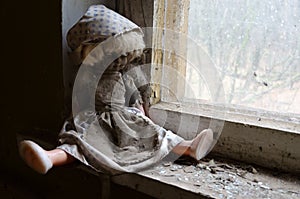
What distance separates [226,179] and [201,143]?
87mm

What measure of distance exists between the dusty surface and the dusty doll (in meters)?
0.03

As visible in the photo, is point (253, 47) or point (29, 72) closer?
point (253, 47)

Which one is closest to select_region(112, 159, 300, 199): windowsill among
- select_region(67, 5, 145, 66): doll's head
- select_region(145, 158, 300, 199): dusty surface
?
select_region(145, 158, 300, 199): dusty surface

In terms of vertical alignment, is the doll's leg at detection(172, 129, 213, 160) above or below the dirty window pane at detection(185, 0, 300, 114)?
below

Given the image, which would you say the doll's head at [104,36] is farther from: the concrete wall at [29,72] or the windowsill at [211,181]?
the windowsill at [211,181]

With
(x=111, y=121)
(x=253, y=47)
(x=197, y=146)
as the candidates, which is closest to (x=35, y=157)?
(x=111, y=121)

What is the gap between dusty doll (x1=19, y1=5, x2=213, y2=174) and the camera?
27.0 inches

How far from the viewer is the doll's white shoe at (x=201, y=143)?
2.30 feet

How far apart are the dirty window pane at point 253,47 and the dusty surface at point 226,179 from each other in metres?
0.14

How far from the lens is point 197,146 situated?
0.70 metres

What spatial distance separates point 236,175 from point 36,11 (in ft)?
1.92

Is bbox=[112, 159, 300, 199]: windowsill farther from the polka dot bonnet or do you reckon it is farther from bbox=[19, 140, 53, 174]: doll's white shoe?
the polka dot bonnet

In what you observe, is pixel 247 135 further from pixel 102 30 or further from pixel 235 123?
pixel 102 30

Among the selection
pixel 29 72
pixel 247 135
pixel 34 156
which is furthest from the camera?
pixel 29 72
